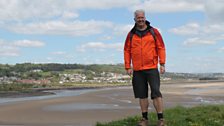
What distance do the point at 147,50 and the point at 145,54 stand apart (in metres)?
0.09

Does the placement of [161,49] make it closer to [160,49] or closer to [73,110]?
[160,49]

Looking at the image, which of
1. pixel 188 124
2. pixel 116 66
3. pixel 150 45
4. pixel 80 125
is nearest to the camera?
pixel 150 45

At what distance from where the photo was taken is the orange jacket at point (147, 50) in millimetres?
8945

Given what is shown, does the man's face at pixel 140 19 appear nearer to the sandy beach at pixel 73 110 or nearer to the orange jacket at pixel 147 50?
the orange jacket at pixel 147 50

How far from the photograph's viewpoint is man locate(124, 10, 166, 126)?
8945mm

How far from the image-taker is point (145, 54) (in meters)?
8.95

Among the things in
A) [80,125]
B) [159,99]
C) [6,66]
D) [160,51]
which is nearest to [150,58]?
[160,51]

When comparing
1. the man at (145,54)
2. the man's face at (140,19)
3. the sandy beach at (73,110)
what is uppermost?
the man's face at (140,19)

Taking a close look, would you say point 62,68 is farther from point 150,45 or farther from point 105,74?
point 150,45

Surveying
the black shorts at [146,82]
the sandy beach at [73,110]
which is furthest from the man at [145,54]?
the sandy beach at [73,110]

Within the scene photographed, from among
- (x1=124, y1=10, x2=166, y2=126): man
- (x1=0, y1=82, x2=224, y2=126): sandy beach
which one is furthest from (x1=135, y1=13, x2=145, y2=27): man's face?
(x1=0, y1=82, x2=224, y2=126): sandy beach

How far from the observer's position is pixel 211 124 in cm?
960

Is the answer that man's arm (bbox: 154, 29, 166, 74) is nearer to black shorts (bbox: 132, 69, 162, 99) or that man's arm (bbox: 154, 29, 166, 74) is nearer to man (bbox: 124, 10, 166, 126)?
man (bbox: 124, 10, 166, 126)

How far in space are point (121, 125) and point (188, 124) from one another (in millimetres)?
1549
